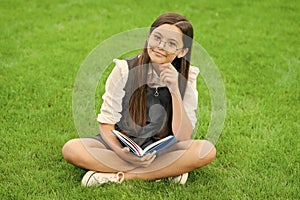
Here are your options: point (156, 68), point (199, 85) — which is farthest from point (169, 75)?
point (199, 85)

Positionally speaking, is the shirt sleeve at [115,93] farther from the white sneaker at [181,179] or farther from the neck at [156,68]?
the white sneaker at [181,179]

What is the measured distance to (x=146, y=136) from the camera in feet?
10.1

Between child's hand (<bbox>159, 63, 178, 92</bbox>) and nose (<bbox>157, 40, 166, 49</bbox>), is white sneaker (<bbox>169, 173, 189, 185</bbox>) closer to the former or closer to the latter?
child's hand (<bbox>159, 63, 178, 92</bbox>)

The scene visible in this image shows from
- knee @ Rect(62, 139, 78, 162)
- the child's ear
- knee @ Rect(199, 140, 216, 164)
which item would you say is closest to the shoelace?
knee @ Rect(62, 139, 78, 162)

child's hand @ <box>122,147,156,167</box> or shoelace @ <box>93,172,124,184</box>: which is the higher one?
child's hand @ <box>122,147,156,167</box>

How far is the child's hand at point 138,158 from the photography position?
9.56 feet

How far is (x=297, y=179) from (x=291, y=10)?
3595mm

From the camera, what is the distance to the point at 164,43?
2807 millimetres

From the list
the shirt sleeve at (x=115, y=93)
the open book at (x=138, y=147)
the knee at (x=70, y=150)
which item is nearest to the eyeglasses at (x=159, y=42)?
the shirt sleeve at (x=115, y=93)

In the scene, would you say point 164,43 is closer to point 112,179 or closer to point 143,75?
point 143,75

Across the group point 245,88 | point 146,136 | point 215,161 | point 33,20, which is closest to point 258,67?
point 245,88

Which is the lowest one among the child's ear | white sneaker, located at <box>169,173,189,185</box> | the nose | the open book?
white sneaker, located at <box>169,173,189,185</box>

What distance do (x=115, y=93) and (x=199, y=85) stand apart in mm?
1569

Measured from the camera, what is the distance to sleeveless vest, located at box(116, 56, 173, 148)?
304 cm
